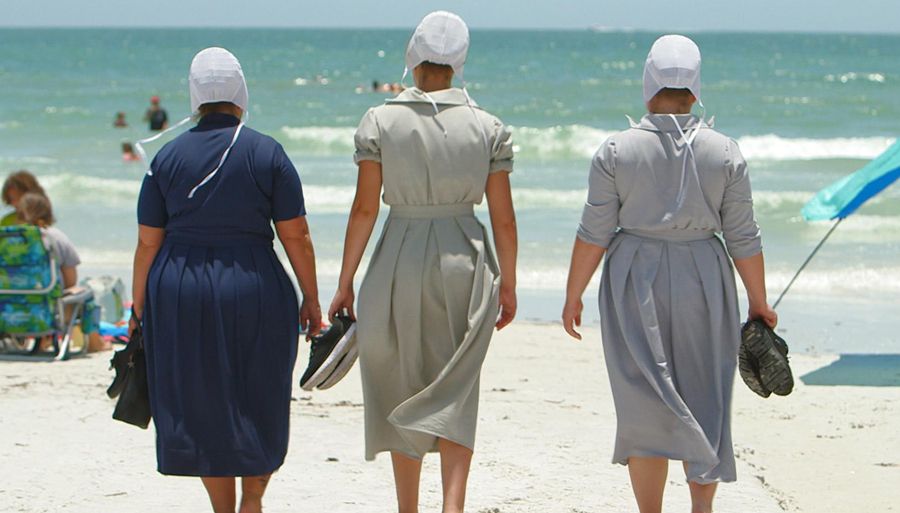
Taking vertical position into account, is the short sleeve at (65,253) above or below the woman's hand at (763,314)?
above

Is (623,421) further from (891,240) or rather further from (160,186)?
(891,240)

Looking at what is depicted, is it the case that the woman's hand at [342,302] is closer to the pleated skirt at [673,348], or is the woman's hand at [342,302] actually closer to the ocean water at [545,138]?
the pleated skirt at [673,348]

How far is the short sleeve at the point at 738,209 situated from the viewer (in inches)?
150

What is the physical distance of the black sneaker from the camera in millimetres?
3982

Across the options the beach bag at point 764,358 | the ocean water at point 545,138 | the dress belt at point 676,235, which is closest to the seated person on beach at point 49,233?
the ocean water at point 545,138

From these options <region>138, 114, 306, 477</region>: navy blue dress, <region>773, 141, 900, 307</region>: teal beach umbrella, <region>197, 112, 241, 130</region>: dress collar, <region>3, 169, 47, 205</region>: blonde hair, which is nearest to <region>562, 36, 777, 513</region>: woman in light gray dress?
<region>138, 114, 306, 477</region>: navy blue dress

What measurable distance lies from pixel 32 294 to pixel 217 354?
3.80 meters

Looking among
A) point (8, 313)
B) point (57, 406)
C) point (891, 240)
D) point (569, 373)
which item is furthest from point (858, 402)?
point (891, 240)

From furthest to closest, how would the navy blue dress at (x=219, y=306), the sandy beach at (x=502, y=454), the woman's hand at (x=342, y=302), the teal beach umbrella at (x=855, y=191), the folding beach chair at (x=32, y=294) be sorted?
the teal beach umbrella at (x=855, y=191), the folding beach chair at (x=32, y=294), the sandy beach at (x=502, y=454), the woman's hand at (x=342, y=302), the navy blue dress at (x=219, y=306)

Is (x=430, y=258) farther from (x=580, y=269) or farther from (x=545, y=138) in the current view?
(x=545, y=138)

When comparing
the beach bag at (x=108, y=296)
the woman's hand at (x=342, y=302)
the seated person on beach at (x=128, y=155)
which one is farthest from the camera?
the seated person on beach at (x=128, y=155)

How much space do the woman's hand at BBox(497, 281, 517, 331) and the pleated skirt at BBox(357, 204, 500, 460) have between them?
5 cm

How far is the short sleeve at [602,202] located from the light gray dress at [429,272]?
0.32m

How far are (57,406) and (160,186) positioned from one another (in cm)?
268
